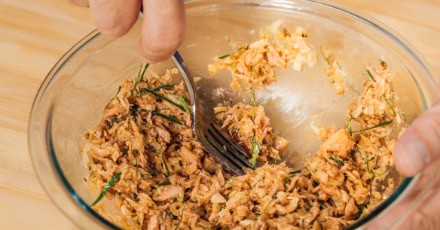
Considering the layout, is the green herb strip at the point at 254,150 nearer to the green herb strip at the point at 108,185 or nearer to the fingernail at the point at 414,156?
the green herb strip at the point at 108,185

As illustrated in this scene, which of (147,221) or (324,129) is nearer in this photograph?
(147,221)

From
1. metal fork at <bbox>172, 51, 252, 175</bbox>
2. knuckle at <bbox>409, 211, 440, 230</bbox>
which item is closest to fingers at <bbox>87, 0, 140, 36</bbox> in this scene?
metal fork at <bbox>172, 51, 252, 175</bbox>

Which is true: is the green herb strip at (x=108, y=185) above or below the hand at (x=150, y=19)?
below

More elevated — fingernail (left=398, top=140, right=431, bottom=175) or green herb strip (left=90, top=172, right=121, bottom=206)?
fingernail (left=398, top=140, right=431, bottom=175)

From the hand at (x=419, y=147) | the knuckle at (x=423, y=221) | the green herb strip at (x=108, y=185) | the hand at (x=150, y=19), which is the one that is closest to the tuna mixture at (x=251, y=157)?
the green herb strip at (x=108, y=185)

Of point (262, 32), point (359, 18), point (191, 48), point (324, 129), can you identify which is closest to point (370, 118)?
point (324, 129)

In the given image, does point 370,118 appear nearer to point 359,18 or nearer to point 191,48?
point 359,18

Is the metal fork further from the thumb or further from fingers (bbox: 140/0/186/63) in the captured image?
the thumb

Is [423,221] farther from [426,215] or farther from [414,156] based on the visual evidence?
[414,156]
